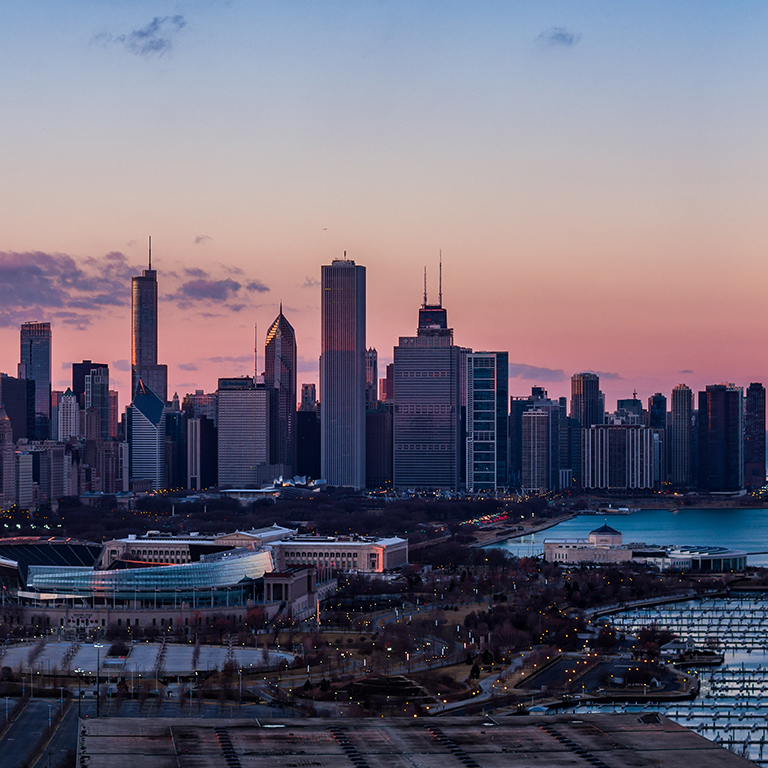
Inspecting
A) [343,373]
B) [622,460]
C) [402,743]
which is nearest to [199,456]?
[343,373]

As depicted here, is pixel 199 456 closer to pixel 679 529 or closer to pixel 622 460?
pixel 622 460

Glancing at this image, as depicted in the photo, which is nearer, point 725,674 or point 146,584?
point 725,674

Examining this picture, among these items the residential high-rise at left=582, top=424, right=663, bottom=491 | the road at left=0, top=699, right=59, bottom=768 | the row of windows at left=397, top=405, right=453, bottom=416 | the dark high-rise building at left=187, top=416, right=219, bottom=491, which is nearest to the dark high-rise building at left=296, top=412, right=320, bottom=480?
the dark high-rise building at left=187, top=416, right=219, bottom=491

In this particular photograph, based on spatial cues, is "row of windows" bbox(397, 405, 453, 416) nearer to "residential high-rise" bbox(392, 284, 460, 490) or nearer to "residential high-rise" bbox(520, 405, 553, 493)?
"residential high-rise" bbox(392, 284, 460, 490)

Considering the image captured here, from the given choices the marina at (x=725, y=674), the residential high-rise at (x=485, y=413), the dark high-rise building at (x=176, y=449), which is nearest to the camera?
the marina at (x=725, y=674)

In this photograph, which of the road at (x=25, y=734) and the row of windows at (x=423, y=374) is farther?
the row of windows at (x=423, y=374)

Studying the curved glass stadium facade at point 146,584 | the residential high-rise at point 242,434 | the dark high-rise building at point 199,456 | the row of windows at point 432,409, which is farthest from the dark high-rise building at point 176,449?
the curved glass stadium facade at point 146,584

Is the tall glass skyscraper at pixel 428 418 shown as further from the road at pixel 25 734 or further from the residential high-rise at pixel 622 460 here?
the road at pixel 25 734
